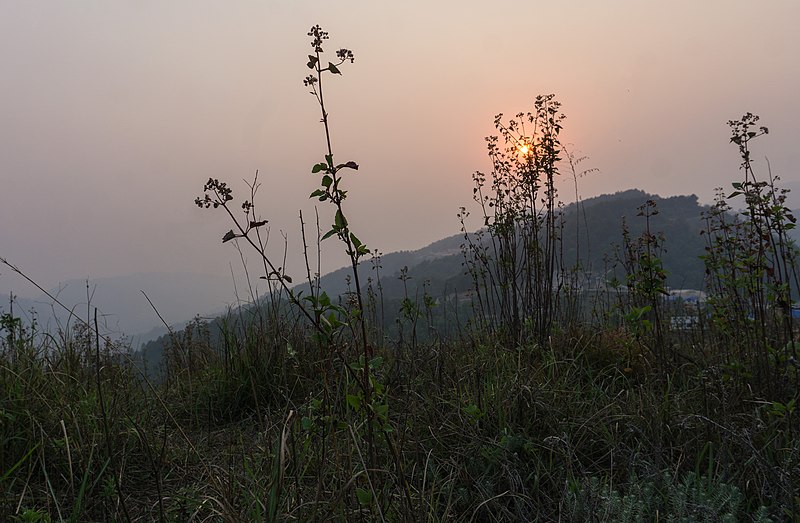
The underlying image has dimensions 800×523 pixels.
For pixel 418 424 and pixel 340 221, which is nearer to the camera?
pixel 340 221

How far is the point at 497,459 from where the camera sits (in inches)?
91.1

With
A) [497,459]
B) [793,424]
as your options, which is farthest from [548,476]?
[793,424]

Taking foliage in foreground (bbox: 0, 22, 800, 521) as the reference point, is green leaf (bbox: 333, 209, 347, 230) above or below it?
above

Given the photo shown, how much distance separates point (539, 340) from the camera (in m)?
4.06

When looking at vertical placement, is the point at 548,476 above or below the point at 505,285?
below

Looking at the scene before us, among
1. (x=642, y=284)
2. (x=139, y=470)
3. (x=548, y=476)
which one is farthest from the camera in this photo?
(x=642, y=284)

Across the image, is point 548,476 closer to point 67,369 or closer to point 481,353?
point 481,353

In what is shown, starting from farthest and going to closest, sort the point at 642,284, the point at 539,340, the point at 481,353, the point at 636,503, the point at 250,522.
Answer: the point at 539,340 → the point at 481,353 → the point at 642,284 → the point at 636,503 → the point at 250,522

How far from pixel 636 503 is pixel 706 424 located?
2.61 feet

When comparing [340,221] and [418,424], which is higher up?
[340,221]

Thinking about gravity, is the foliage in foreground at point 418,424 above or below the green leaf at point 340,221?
below

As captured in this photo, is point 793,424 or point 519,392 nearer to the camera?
point 793,424

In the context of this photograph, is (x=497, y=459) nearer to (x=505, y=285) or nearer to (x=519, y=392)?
(x=519, y=392)

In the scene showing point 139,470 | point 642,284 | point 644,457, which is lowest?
point 644,457
